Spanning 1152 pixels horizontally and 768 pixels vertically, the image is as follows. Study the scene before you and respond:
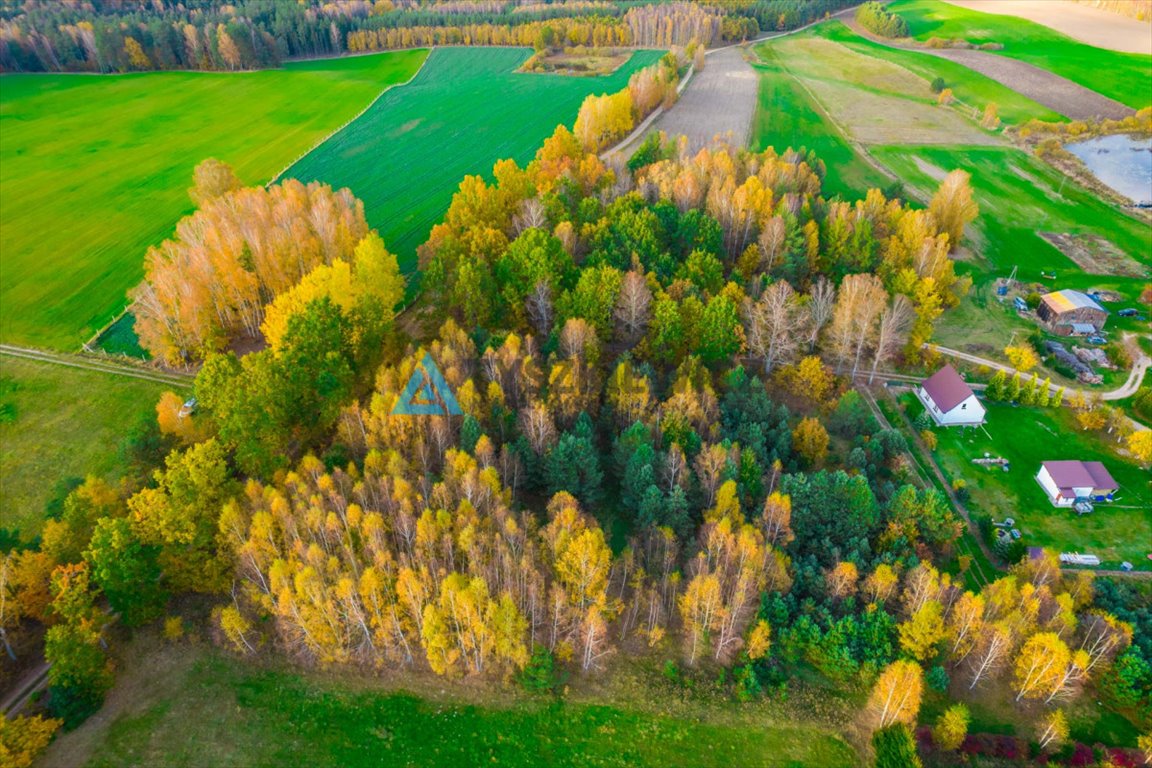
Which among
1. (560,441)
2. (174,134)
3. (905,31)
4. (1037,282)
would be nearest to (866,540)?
(560,441)

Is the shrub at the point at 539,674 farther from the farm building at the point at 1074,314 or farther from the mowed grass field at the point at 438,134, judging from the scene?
the farm building at the point at 1074,314

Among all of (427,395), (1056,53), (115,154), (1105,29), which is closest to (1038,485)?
(427,395)

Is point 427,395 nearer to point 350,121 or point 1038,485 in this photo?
point 1038,485

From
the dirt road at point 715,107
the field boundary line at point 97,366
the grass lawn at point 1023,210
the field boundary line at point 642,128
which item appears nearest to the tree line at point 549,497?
the field boundary line at point 97,366

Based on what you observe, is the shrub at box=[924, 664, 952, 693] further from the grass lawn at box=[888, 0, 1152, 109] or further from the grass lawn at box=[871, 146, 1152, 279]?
the grass lawn at box=[888, 0, 1152, 109]

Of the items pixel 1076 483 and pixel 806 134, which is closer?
pixel 1076 483

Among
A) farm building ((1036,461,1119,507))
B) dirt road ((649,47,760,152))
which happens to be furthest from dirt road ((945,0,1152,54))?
farm building ((1036,461,1119,507))
